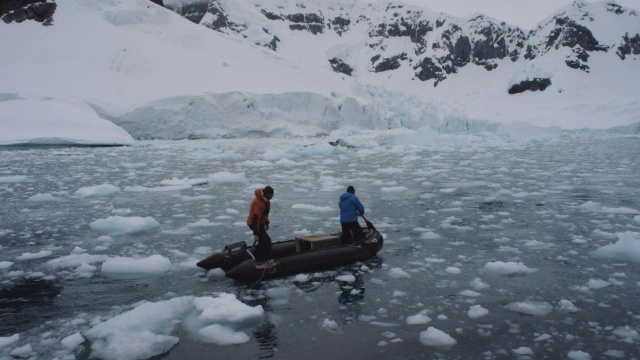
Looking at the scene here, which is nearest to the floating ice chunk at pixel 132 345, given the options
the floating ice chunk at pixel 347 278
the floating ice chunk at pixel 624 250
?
the floating ice chunk at pixel 347 278

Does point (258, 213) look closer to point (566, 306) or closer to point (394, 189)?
point (566, 306)

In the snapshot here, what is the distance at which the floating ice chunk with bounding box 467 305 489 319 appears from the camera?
175 inches

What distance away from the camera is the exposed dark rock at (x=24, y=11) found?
38.3m

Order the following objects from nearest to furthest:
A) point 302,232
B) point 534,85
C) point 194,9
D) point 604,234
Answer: point 604,234 → point 302,232 → point 534,85 → point 194,9

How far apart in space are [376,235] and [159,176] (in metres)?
10.3

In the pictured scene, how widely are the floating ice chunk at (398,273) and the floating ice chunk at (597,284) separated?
6.25 feet

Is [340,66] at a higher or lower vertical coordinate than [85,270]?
higher

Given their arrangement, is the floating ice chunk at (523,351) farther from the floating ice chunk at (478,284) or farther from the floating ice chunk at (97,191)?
the floating ice chunk at (97,191)

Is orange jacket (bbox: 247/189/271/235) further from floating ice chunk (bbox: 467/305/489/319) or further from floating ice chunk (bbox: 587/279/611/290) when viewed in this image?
floating ice chunk (bbox: 587/279/611/290)

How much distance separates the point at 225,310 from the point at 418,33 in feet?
347

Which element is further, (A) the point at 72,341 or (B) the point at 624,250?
(B) the point at 624,250

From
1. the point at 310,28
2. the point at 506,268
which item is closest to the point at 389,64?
the point at 310,28

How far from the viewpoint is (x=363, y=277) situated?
5.66 metres

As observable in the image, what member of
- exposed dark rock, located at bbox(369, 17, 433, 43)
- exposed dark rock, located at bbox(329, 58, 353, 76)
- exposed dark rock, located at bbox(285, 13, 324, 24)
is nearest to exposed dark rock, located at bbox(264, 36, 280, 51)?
exposed dark rock, located at bbox(329, 58, 353, 76)
